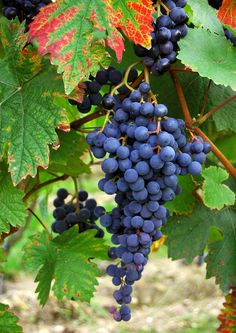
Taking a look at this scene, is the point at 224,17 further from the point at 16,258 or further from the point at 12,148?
the point at 16,258

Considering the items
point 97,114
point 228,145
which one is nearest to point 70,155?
point 97,114

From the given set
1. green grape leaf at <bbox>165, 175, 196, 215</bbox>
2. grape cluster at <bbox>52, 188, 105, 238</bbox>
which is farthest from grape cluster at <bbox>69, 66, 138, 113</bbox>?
grape cluster at <bbox>52, 188, 105, 238</bbox>

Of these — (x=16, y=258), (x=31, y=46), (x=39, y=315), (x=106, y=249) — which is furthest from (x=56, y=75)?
(x=16, y=258)

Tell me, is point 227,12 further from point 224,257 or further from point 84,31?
point 224,257

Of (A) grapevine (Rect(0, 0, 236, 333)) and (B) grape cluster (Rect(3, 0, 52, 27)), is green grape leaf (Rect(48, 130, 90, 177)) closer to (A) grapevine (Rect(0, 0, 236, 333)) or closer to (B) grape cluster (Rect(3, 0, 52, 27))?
(A) grapevine (Rect(0, 0, 236, 333))

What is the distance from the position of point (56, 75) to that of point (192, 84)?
386 mm

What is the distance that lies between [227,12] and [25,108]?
0.46 meters

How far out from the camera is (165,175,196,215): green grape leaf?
141cm

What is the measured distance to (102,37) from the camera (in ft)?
3.46

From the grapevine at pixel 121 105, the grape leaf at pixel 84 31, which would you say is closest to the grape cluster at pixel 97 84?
the grapevine at pixel 121 105

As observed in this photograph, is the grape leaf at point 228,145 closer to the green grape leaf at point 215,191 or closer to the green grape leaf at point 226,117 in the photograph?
the green grape leaf at point 226,117

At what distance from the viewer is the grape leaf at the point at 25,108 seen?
108 cm

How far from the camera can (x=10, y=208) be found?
4.05 ft

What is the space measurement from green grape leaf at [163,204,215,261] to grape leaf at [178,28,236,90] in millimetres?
449
